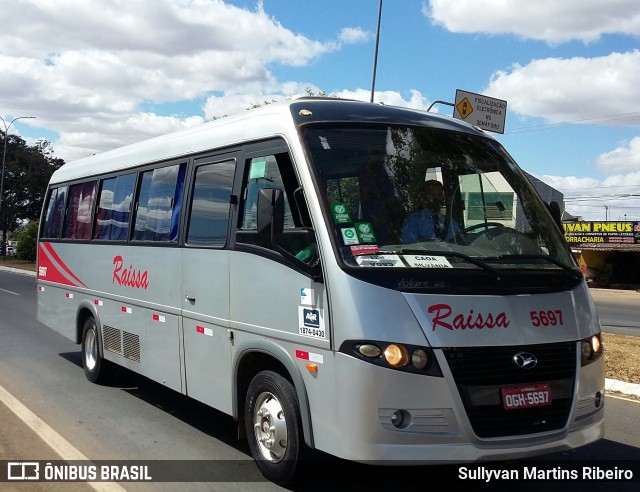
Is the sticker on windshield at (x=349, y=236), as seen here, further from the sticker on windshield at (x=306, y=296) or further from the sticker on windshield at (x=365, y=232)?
the sticker on windshield at (x=306, y=296)

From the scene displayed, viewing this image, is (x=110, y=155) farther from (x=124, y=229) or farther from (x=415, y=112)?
(x=415, y=112)

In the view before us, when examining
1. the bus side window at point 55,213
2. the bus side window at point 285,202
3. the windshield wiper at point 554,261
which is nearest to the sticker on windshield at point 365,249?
the bus side window at point 285,202

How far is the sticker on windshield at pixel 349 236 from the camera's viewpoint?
4340mm

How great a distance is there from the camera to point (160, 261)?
6.64 meters

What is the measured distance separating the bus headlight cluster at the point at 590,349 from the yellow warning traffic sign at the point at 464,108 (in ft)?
27.2

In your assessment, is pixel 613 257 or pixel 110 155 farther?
pixel 613 257

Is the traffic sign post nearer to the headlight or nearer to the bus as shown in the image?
the bus

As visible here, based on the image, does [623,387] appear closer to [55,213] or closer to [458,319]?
[458,319]

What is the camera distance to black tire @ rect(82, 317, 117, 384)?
329 inches

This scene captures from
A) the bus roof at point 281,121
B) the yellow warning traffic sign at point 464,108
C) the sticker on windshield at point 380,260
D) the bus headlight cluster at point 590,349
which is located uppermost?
the yellow warning traffic sign at point 464,108

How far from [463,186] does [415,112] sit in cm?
84

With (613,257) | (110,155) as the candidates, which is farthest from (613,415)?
(613,257)

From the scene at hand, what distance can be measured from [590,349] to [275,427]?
7.53 ft

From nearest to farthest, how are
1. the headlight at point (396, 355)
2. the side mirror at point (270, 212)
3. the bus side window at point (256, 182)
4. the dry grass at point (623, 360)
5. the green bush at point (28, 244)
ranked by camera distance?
the headlight at point (396, 355), the side mirror at point (270, 212), the bus side window at point (256, 182), the dry grass at point (623, 360), the green bush at point (28, 244)
